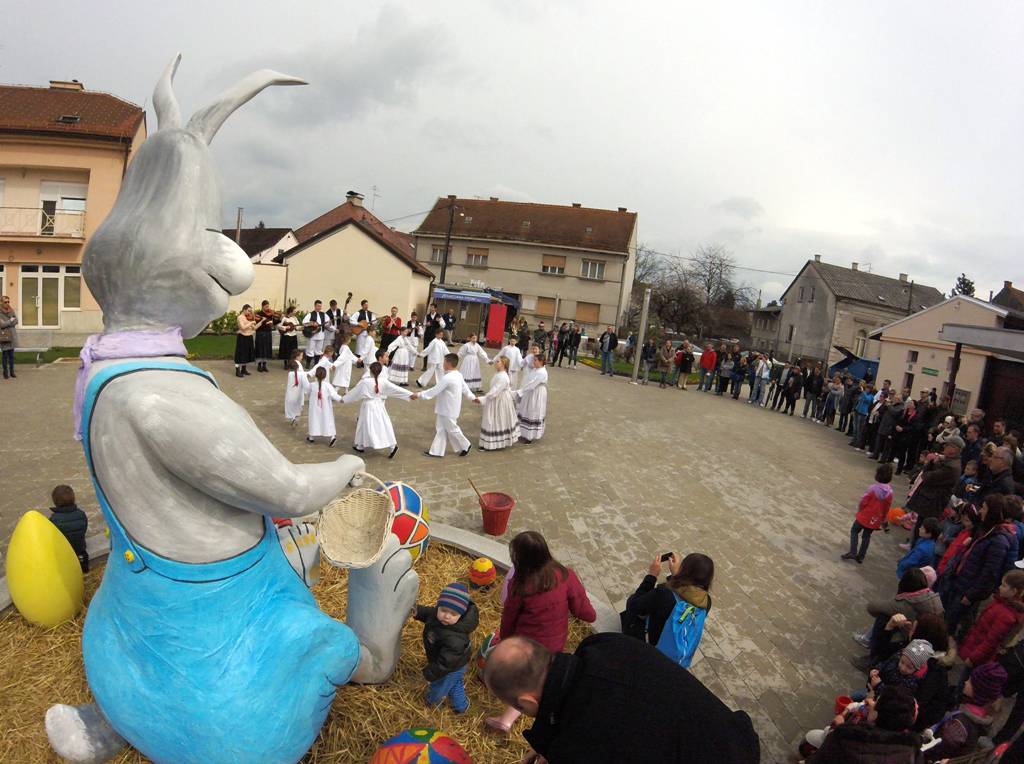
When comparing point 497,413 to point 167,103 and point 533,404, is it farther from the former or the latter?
point 167,103

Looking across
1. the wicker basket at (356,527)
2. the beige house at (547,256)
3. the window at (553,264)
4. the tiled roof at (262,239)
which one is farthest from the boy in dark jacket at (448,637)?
the tiled roof at (262,239)

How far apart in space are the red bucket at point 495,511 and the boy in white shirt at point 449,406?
2.93 m

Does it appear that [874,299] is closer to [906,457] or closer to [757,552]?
[906,457]

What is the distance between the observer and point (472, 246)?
3572 centimetres

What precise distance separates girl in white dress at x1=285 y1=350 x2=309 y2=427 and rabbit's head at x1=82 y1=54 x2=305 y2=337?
702cm

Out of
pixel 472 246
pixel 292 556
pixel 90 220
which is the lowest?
pixel 292 556

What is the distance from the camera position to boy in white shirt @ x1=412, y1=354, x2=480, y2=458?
29.4 ft

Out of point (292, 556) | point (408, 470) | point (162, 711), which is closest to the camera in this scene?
point (162, 711)

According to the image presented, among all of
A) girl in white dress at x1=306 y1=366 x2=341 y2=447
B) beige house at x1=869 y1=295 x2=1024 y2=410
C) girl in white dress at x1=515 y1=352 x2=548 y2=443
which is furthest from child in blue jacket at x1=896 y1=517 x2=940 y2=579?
beige house at x1=869 y1=295 x2=1024 y2=410

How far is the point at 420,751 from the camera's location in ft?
8.69

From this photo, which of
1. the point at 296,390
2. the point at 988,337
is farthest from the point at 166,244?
the point at 988,337

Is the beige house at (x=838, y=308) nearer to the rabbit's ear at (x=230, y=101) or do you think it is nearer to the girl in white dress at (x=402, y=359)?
the girl in white dress at (x=402, y=359)

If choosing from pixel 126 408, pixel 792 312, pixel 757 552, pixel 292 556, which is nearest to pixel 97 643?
pixel 292 556

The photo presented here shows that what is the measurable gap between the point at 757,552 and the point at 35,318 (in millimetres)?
23348
